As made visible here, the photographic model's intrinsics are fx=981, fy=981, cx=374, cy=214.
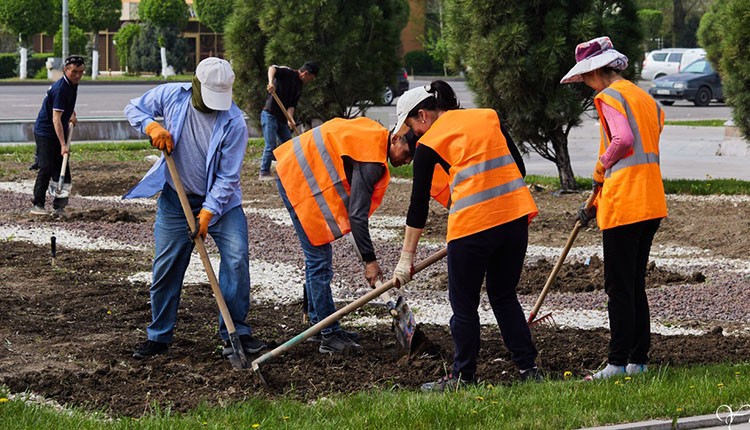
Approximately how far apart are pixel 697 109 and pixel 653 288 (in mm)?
23797

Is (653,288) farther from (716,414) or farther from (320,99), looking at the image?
(320,99)

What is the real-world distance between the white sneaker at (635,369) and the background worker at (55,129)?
698 cm

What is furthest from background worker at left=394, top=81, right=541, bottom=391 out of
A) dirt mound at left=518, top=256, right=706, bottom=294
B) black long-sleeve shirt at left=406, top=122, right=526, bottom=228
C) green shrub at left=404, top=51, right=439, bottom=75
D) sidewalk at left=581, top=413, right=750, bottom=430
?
green shrub at left=404, top=51, right=439, bottom=75

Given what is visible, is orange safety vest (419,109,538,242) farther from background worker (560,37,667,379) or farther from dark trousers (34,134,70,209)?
dark trousers (34,134,70,209)

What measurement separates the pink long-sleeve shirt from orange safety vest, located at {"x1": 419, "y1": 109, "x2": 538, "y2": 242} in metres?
0.57

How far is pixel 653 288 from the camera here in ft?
24.6

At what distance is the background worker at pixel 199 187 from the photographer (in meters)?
5.34

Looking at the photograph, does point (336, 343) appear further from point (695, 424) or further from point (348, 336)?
point (695, 424)

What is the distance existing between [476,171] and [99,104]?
2500cm

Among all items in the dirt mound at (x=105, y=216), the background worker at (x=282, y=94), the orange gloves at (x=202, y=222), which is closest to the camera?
the orange gloves at (x=202, y=222)

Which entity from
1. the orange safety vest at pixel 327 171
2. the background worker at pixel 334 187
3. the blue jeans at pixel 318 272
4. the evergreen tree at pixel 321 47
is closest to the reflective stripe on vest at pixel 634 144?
the background worker at pixel 334 187

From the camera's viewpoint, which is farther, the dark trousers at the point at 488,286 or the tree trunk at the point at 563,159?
the tree trunk at the point at 563,159

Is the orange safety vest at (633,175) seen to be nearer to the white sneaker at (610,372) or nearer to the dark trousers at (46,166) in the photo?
the white sneaker at (610,372)

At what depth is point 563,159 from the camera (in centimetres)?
1231
